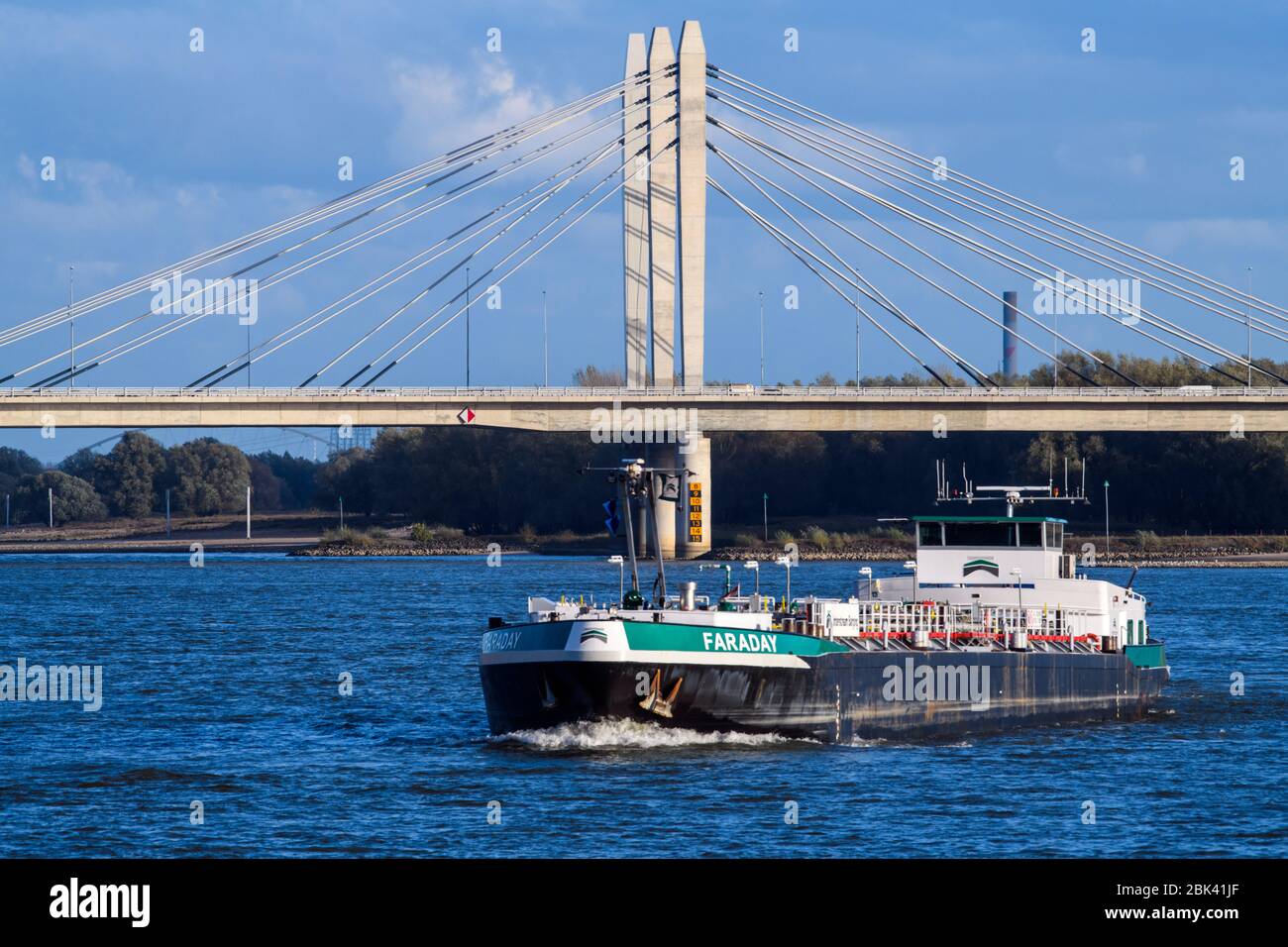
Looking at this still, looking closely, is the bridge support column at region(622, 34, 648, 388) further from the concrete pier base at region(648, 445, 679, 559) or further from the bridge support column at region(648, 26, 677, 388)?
the concrete pier base at region(648, 445, 679, 559)

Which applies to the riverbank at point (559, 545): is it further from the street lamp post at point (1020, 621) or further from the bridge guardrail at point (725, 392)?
the street lamp post at point (1020, 621)

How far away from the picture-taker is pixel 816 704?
104 feet

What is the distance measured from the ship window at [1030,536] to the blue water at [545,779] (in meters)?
4.71

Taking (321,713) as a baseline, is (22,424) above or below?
above

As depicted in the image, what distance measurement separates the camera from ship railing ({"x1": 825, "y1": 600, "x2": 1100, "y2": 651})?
35.5 meters

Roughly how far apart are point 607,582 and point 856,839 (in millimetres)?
60355

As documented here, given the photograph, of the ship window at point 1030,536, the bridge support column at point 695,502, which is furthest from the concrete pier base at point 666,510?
the ship window at point 1030,536

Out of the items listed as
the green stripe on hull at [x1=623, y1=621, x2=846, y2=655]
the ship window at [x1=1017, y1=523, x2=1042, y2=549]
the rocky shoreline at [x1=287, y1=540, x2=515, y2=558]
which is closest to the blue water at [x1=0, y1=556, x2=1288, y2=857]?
the green stripe on hull at [x1=623, y1=621, x2=846, y2=655]

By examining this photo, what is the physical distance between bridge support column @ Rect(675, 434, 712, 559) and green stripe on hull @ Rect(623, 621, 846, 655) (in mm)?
76201

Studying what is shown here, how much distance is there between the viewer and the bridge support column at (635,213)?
10544 cm
